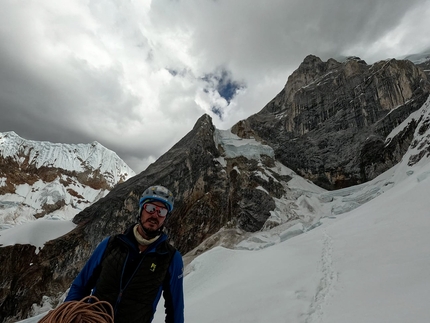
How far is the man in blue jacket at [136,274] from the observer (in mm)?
2586

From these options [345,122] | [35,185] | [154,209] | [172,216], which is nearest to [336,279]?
[154,209]

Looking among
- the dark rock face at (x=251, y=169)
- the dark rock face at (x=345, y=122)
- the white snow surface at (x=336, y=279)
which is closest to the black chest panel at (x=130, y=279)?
the white snow surface at (x=336, y=279)

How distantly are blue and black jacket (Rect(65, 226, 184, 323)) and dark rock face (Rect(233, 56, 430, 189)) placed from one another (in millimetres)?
50008

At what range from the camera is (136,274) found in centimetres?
267

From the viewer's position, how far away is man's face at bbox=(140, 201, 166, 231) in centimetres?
290

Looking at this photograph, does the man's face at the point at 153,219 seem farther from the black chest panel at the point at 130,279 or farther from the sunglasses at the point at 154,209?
the black chest panel at the point at 130,279

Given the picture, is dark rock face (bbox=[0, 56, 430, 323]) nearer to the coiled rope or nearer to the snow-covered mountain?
the coiled rope

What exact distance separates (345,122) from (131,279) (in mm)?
64859

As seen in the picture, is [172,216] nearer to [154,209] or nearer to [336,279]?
[336,279]

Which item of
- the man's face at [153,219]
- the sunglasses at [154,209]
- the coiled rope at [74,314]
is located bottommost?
the coiled rope at [74,314]

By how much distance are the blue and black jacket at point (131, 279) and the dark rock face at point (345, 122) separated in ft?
164

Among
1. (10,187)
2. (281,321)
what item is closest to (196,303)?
(281,321)

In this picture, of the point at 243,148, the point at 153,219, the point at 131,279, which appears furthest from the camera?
the point at 243,148

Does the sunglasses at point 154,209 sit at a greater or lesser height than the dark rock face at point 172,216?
lesser
